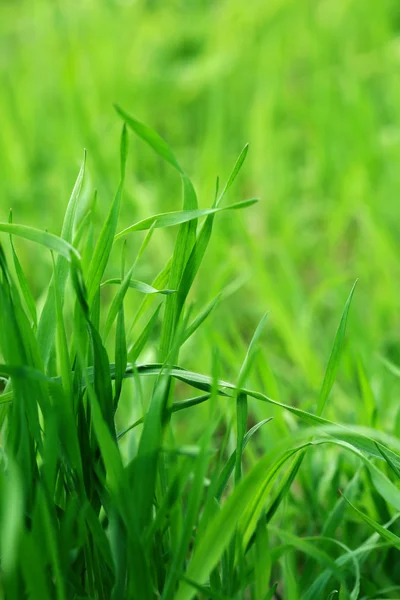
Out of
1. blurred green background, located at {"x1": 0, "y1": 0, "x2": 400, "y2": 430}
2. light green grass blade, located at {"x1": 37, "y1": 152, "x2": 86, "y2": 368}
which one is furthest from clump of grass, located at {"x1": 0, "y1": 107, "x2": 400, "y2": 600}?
blurred green background, located at {"x1": 0, "y1": 0, "x2": 400, "y2": 430}

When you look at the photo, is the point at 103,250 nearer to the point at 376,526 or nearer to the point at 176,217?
the point at 176,217

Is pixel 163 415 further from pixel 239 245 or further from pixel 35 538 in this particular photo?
pixel 239 245

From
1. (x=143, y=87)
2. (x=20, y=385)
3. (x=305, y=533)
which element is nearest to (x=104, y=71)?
(x=143, y=87)

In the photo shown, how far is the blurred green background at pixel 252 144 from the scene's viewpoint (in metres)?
1.20

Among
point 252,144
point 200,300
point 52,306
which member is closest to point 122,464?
point 52,306

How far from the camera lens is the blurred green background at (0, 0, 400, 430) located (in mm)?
1199

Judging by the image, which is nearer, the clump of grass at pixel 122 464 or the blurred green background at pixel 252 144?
the clump of grass at pixel 122 464

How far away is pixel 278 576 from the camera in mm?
771

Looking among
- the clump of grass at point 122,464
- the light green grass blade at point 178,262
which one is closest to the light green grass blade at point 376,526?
the clump of grass at point 122,464

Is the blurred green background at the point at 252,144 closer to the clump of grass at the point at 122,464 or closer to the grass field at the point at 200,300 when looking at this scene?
the grass field at the point at 200,300

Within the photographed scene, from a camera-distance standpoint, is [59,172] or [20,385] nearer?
[20,385]

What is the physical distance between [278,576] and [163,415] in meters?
0.29

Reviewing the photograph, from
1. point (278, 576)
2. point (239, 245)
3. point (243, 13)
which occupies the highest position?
point (243, 13)

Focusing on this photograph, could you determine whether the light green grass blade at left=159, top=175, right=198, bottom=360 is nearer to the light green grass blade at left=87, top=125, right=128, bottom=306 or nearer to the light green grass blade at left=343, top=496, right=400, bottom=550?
the light green grass blade at left=87, top=125, right=128, bottom=306
